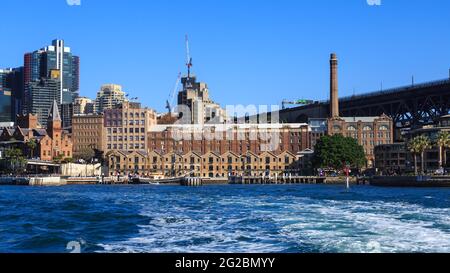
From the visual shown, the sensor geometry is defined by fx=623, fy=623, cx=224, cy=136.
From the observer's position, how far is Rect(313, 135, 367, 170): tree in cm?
15962

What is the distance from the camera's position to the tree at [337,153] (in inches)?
6284

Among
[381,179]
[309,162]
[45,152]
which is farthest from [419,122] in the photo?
[45,152]

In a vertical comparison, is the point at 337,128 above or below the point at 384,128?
above

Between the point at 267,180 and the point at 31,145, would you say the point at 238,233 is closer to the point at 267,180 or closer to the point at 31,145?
the point at 267,180

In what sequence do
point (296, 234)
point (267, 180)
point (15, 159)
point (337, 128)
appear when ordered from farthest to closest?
1. point (337, 128)
2. point (15, 159)
3. point (267, 180)
4. point (296, 234)

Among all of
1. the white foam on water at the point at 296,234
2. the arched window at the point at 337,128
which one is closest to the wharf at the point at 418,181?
the arched window at the point at 337,128

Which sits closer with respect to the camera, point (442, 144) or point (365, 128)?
point (442, 144)

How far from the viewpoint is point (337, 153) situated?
160m

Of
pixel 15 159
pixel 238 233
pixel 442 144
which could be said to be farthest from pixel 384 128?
pixel 238 233

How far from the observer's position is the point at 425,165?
143 metres

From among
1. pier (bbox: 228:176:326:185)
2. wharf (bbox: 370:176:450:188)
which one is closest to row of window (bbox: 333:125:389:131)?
pier (bbox: 228:176:326:185)

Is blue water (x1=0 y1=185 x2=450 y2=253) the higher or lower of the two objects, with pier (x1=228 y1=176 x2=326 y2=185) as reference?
higher

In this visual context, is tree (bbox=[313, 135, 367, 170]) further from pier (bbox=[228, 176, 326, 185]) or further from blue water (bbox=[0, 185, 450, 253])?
blue water (bbox=[0, 185, 450, 253])
